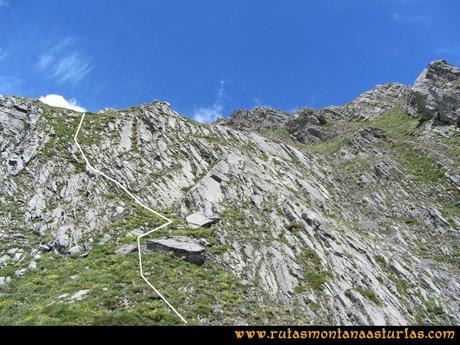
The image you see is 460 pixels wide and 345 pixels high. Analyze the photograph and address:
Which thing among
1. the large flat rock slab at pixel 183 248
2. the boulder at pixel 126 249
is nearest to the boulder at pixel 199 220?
the large flat rock slab at pixel 183 248

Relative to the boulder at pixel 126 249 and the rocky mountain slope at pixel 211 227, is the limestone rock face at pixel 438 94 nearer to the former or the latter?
the rocky mountain slope at pixel 211 227

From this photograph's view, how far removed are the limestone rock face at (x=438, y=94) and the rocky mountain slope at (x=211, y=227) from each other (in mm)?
12745

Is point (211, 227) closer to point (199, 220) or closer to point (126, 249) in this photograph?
point (199, 220)

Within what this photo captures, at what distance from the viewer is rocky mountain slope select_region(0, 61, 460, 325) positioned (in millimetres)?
27562

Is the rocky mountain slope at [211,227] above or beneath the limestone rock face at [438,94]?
beneath

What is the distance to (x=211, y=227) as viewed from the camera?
3884 cm

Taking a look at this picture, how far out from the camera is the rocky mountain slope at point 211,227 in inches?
1085

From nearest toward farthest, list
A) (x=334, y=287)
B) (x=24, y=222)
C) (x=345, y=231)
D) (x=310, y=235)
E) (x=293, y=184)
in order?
(x=334, y=287) < (x=24, y=222) < (x=310, y=235) < (x=345, y=231) < (x=293, y=184)

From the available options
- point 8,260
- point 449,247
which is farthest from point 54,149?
point 449,247

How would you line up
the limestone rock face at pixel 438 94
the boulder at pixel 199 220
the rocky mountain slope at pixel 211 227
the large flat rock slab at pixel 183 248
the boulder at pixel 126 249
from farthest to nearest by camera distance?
the limestone rock face at pixel 438 94, the boulder at pixel 199 220, the large flat rock slab at pixel 183 248, the boulder at pixel 126 249, the rocky mountain slope at pixel 211 227

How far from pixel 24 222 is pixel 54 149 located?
12.8 metres

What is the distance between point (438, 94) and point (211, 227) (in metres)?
73.7
